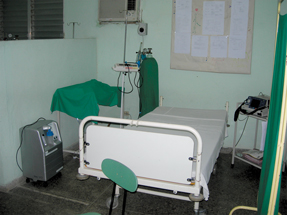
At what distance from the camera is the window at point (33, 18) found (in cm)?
421

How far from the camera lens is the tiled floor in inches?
95.3

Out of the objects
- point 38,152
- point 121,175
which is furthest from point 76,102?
point 121,175

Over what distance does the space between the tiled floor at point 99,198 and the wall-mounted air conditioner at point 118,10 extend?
7.19ft

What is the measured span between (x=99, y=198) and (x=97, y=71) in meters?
2.16

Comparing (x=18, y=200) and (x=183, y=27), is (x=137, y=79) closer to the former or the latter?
(x=183, y=27)

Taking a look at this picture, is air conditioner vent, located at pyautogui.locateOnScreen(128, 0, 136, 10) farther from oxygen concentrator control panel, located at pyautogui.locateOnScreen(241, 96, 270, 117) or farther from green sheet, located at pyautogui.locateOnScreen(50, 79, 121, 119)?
oxygen concentrator control panel, located at pyautogui.locateOnScreen(241, 96, 270, 117)

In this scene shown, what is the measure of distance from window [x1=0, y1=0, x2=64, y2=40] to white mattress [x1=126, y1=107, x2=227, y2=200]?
2175 mm

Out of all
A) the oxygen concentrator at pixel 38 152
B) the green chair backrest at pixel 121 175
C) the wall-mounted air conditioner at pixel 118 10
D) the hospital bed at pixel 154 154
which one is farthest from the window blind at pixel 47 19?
the green chair backrest at pixel 121 175

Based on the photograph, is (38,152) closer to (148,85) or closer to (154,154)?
(154,154)

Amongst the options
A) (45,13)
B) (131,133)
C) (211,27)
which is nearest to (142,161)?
(131,133)

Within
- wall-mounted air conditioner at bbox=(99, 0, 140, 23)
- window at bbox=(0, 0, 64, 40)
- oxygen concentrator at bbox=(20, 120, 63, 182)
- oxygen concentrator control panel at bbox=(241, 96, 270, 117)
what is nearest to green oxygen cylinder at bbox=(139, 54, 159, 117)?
wall-mounted air conditioner at bbox=(99, 0, 140, 23)

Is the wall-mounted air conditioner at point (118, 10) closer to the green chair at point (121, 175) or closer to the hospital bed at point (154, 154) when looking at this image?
the hospital bed at point (154, 154)

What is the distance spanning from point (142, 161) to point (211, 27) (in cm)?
230

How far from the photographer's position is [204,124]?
9.55 ft
